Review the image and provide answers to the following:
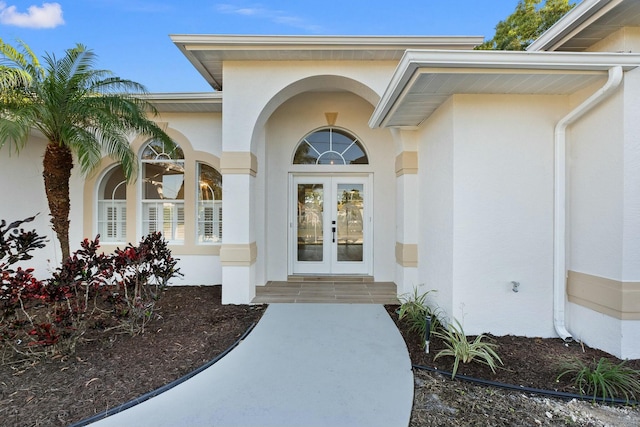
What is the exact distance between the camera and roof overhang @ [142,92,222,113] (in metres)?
6.35

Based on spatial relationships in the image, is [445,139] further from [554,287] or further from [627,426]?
[627,426]

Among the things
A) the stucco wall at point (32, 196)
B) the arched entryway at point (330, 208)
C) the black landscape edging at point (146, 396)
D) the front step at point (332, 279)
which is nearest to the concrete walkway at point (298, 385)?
the black landscape edging at point (146, 396)

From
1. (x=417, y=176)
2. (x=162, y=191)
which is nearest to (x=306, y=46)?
(x=417, y=176)

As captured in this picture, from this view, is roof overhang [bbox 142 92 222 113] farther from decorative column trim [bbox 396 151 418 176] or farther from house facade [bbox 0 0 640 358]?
decorative column trim [bbox 396 151 418 176]

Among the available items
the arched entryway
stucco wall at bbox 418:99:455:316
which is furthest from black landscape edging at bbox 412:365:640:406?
the arched entryway

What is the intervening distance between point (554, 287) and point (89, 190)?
30.1 ft

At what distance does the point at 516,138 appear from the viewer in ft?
13.8

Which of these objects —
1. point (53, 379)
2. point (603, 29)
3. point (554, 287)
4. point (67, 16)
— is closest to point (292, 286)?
point (53, 379)

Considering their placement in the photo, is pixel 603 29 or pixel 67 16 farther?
pixel 67 16

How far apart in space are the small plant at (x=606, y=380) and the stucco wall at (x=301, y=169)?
422 centimetres

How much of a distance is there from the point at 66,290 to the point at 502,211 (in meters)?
5.47

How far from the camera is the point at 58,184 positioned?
5.68 meters

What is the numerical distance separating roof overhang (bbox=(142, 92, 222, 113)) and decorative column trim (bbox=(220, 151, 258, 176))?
1.55 meters

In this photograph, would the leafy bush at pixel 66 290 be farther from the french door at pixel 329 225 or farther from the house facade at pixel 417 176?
the french door at pixel 329 225
